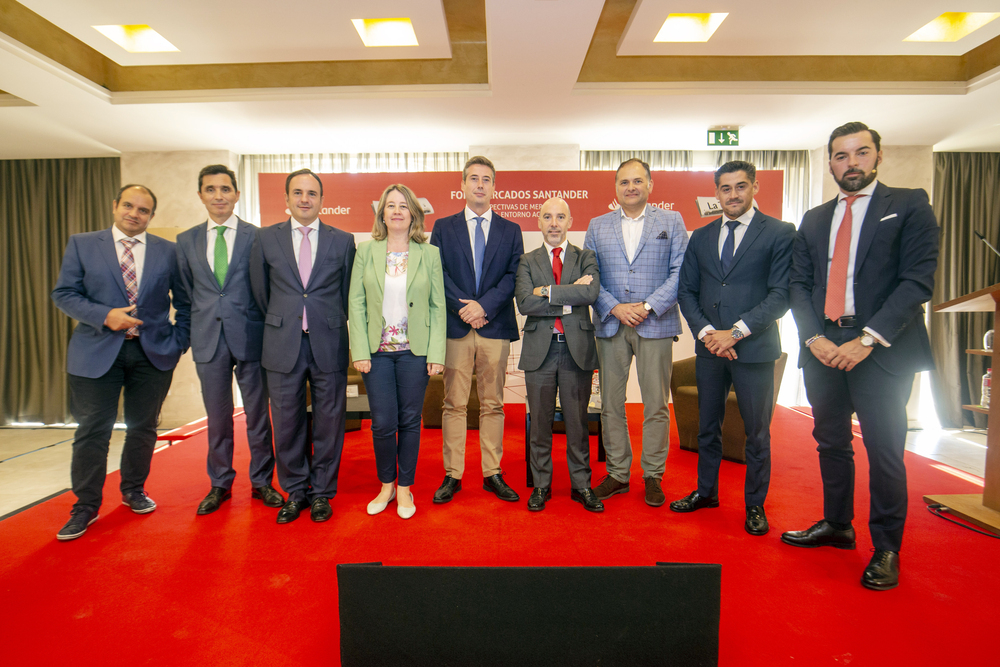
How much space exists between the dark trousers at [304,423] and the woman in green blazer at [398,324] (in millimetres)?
233

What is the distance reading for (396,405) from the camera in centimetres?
251

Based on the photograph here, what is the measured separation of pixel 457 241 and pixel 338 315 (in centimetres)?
76

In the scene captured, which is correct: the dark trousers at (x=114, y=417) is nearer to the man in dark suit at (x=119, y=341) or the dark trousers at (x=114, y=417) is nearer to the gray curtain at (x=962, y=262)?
the man in dark suit at (x=119, y=341)

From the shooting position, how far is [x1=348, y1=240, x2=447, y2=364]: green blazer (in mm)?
2424

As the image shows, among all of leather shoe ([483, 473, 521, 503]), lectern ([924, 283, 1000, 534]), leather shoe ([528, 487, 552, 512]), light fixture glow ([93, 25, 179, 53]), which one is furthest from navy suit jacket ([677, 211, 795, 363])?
light fixture glow ([93, 25, 179, 53])

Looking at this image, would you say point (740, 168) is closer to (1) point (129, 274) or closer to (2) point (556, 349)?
(2) point (556, 349)

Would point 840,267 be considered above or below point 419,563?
above

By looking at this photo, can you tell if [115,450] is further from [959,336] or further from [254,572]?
[959,336]

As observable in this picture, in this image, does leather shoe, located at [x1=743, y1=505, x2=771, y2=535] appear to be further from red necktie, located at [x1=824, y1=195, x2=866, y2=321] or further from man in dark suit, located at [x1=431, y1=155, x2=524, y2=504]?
man in dark suit, located at [x1=431, y1=155, x2=524, y2=504]

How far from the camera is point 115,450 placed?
5.29 metres

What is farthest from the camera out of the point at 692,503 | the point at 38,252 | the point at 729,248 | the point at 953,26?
the point at 38,252

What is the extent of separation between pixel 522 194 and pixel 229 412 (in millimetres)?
3680

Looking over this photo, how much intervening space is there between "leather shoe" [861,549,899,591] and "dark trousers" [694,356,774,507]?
0.50m

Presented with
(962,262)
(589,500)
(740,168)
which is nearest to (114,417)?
(589,500)
